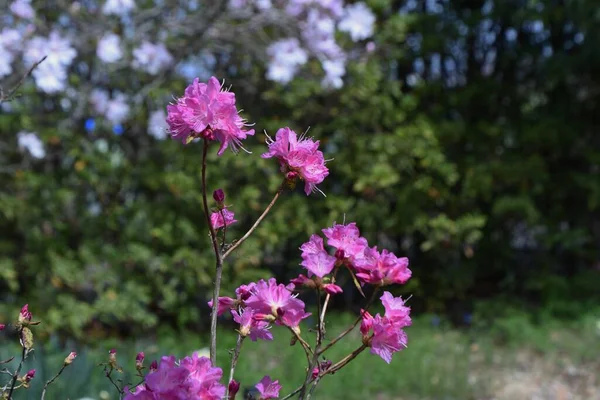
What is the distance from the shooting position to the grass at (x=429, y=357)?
10.5ft

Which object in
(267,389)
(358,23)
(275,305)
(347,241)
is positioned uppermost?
(347,241)

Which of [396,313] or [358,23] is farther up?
[396,313]

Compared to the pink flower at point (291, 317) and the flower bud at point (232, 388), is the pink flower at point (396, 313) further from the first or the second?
the flower bud at point (232, 388)

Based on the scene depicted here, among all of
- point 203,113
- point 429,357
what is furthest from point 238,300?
point 429,357

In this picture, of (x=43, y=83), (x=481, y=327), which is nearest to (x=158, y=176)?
(x=43, y=83)

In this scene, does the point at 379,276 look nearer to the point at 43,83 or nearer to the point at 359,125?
the point at 43,83

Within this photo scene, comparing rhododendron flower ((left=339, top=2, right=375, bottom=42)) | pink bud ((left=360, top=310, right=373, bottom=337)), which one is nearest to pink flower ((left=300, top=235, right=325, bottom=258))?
pink bud ((left=360, top=310, right=373, bottom=337))

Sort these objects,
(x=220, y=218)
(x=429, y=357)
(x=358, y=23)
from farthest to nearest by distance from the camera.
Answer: (x=358, y=23) → (x=429, y=357) → (x=220, y=218)

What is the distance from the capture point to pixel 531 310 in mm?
4520

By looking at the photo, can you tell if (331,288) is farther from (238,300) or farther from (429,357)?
(429,357)

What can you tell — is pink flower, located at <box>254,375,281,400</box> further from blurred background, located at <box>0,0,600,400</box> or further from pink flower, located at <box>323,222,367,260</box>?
blurred background, located at <box>0,0,600,400</box>

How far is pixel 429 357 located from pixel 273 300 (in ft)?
9.22

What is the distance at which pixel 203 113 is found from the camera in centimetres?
96

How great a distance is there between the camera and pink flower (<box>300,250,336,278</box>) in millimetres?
958
